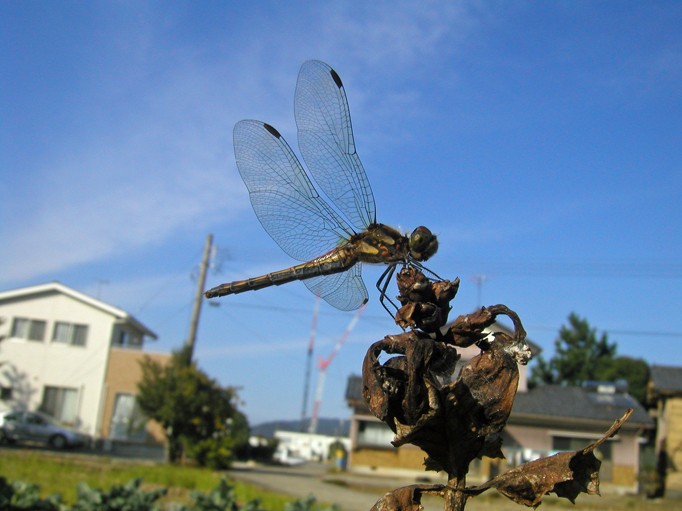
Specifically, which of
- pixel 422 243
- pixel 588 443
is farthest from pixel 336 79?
pixel 588 443

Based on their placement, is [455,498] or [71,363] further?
[71,363]

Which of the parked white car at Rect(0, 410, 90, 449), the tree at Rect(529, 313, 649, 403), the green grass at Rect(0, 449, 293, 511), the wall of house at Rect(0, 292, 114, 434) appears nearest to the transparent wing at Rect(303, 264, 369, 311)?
the green grass at Rect(0, 449, 293, 511)

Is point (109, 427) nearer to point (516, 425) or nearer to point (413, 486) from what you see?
point (516, 425)

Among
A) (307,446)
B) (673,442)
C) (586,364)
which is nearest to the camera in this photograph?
(673,442)

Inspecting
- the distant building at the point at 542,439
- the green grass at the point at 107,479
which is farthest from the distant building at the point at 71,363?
the green grass at the point at 107,479

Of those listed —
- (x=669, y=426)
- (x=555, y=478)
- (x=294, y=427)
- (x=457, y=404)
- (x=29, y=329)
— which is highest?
(x=29, y=329)

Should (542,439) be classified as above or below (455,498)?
below

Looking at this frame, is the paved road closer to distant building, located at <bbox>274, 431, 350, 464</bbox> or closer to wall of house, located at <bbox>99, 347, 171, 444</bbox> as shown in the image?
wall of house, located at <bbox>99, 347, 171, 444</bbox>

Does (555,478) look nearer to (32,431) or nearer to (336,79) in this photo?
(336,79)

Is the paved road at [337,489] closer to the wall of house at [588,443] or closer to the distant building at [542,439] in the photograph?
the distant building at [542,439]
